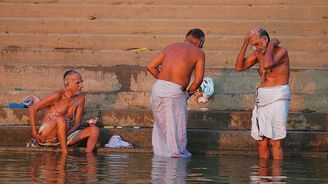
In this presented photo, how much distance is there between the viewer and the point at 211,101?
1347 cm

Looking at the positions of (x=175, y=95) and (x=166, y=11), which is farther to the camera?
(x=166, y=11)

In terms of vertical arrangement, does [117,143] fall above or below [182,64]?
below

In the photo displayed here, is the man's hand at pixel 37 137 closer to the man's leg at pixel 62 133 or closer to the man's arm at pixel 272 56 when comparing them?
the man's leg at pixel 62 133

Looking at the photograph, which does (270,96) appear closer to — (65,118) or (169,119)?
(169,119)

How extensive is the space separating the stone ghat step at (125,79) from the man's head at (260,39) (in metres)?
2.10

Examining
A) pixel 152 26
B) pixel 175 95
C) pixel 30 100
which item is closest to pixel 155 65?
pixel 175 95

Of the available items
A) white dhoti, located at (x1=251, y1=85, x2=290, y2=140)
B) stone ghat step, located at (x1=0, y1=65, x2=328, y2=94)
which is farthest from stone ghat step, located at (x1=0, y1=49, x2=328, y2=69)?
white dhoti, located at (x1=251, y1=85, x2=290, y2=140)

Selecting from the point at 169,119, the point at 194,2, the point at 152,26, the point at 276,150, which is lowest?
the point at 276,150

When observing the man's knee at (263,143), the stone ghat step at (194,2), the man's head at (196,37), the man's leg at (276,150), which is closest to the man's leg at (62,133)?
the man's head at (196,37)

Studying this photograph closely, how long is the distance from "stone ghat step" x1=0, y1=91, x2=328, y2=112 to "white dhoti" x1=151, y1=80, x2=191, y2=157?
5.45 ft

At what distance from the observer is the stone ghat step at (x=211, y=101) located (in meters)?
13.3

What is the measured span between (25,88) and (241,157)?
3568mm

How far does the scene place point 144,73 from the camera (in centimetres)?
1385

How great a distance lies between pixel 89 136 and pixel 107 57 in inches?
104
